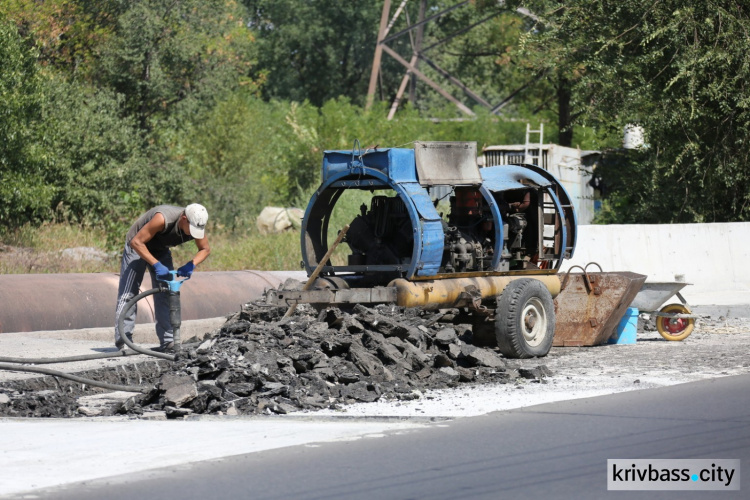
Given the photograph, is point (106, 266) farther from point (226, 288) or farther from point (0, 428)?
point (0, 428)

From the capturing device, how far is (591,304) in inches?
523

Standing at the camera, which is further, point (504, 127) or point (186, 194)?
point (504, 127)

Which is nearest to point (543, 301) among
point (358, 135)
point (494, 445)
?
point (494, 445)

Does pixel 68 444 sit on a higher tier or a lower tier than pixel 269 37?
lower

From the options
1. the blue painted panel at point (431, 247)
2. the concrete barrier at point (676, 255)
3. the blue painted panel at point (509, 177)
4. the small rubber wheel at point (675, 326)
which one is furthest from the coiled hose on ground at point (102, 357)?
the concrete barrier at point (676, 255)

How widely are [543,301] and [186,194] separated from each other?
1574 cm

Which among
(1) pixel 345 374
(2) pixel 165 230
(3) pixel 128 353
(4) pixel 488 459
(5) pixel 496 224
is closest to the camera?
(4) pixel 488 459

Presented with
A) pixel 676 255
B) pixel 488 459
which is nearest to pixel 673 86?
pixel 676 255

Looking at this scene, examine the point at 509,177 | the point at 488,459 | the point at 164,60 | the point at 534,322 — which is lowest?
the point at 488,459

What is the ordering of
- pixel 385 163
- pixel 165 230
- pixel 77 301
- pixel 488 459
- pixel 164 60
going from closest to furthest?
pixel 488 459, pixel 165 230, pixel 385 163, pixel 77 301, pixel 164 60

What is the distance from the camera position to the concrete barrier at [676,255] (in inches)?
720

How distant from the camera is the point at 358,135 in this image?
1415 inches

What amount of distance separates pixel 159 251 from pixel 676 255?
32.3ft

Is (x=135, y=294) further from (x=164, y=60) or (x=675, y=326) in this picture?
(x=164, y=60)
